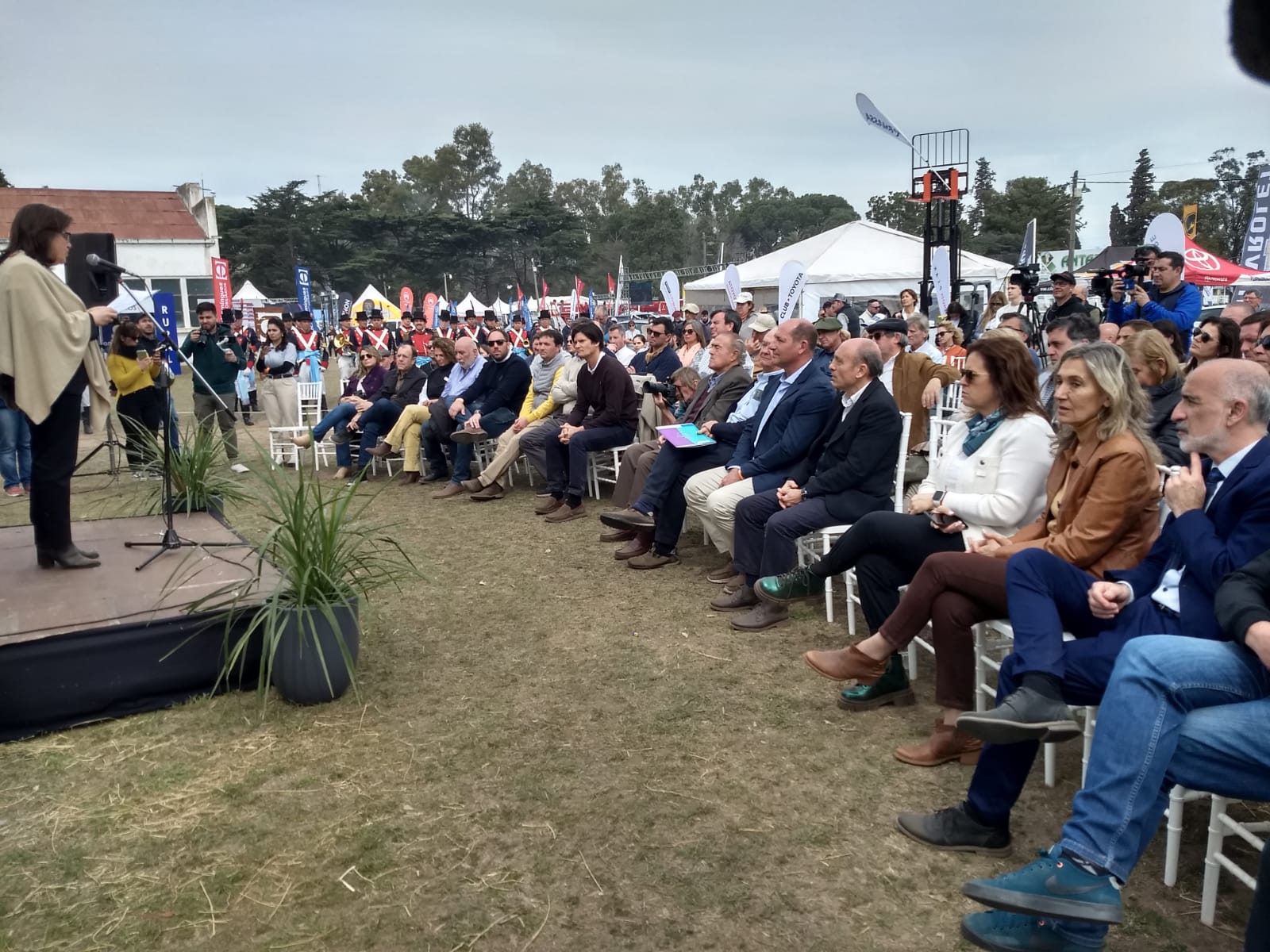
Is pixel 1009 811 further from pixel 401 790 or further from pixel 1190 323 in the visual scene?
pixel 1190 323

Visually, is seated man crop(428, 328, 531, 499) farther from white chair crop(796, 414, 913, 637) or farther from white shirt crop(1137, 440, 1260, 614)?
white shirt crop(1137, 440, 1260, 614)

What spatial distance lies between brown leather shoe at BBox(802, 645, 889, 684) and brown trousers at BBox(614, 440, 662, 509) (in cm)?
282

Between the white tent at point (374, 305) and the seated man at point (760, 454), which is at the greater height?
the white tent at point (374, 305)

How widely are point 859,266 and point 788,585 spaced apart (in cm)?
1775

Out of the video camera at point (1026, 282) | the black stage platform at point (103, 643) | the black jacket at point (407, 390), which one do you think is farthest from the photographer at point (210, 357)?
the video camera at point (1026, 282)

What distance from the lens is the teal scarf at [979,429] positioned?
11.1ft

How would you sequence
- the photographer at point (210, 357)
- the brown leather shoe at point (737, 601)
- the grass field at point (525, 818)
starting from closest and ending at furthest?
the grass field at point (525, 818) < the brown leather shoe at point (737, 601) < the photographer at point (210, 357)

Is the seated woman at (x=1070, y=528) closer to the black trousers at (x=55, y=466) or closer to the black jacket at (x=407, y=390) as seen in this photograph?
the black trousers at (x=55, y=466)

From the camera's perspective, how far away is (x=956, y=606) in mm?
2871

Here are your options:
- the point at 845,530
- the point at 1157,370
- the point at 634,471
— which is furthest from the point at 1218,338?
the point at 634,471

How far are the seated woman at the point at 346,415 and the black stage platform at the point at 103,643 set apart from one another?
514cm

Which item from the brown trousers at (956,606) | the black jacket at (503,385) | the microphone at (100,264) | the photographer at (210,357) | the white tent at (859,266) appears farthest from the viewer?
the white tent at (859,266)

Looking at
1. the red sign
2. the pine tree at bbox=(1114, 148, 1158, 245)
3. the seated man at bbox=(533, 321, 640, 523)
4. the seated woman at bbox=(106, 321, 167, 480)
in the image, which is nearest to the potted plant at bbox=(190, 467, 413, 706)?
the seated man at bbox=(533, 321, 640, 523)

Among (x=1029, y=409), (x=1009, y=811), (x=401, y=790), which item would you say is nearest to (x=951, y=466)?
(x=1029, y=409)
